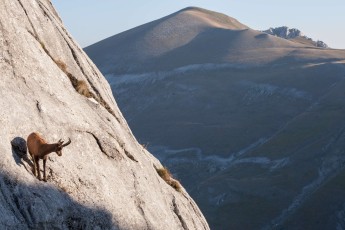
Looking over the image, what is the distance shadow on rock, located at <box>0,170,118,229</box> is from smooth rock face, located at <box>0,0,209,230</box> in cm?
3

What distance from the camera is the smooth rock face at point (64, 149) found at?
14.8 m

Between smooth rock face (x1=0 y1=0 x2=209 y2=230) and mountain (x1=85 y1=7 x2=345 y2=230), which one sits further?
mountain (x1=85 y1=7 x2=345 y2=230)

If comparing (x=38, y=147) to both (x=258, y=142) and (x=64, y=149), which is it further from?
(x=258, y=142)

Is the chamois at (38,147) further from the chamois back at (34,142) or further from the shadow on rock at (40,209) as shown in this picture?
the shadow on rock at (40,209)

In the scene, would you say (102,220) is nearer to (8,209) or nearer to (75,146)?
(75,146)

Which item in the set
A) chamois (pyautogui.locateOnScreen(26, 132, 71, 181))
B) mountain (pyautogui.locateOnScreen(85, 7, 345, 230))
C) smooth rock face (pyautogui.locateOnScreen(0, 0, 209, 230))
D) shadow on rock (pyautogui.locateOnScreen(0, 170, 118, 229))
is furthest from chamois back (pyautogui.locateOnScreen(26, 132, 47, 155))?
mountain (pyautogui.locateOnScreen(85, 7, 345, 230))

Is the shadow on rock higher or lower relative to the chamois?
lower

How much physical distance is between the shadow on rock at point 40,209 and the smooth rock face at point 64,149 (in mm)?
25

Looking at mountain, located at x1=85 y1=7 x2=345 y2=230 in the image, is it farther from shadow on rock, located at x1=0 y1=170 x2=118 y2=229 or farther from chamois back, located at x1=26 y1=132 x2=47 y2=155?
chamois back, located at x1=26 y1=132 x2=47 y2=155

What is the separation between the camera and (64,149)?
56.0 ft

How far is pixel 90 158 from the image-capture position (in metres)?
18.2

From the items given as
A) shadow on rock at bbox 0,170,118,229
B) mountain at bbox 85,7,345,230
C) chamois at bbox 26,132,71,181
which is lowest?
mountain at bbox 85,7,345,230

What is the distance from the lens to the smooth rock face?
48.6ft

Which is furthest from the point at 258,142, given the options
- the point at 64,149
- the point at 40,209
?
the point at 40,209
